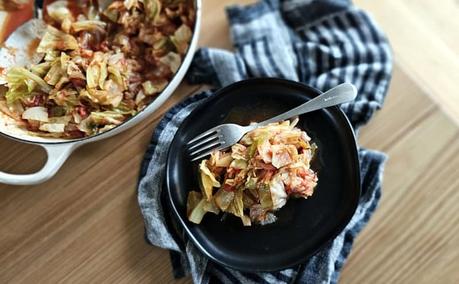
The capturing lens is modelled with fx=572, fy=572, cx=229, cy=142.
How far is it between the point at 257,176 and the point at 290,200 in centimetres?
9

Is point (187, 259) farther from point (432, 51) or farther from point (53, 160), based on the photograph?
point (432, 51)

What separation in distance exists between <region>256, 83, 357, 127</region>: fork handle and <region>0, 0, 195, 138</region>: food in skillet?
0.20 meters

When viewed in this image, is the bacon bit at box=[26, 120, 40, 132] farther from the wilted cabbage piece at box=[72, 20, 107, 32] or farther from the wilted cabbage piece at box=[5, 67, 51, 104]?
the wilted cabbage piece at box=[72, 20, 107, 32]

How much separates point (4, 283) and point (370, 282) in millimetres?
595

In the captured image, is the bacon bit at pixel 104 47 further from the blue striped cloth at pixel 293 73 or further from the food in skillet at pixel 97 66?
the blue striped cloth at pixel 293 73

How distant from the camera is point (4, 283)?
93 cm

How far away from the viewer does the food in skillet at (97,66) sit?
3.02 ft

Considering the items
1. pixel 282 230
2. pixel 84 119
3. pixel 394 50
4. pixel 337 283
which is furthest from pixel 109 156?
pixel 394 50

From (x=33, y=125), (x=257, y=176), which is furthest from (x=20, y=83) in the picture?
(x=257, y=176)

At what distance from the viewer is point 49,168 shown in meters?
0.89

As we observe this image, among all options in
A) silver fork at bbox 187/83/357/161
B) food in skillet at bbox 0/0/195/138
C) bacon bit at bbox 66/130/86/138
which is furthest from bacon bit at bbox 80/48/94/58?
silver fork at bbox 187/83/357/161

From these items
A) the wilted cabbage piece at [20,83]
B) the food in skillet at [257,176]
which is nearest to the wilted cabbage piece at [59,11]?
the wilted cabbage piece at [20,83]

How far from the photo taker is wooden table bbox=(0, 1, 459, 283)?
3.07 feet

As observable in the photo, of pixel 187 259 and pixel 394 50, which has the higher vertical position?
pixel 394 50
